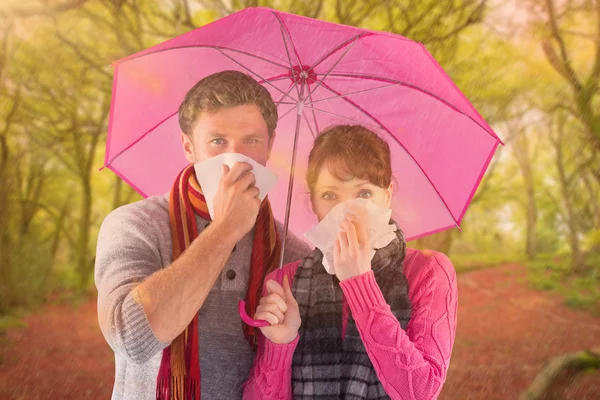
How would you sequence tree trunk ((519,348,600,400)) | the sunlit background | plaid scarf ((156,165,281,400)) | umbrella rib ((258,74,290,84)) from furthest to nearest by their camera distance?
the sunlit background < tree trunk ((519,348,600,400)) < umbrella rib ((258,74,290,84)) < plaid scarf ((156,165,281,400))

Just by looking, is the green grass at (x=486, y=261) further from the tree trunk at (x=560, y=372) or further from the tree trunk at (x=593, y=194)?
the tree trunk at (x=560, y=372)

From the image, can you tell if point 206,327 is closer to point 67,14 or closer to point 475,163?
point 475,163

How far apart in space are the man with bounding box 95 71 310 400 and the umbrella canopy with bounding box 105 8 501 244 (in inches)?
7.4

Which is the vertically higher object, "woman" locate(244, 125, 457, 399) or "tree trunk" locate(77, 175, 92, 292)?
"tree trunk" locate(77, 175, 92, 292)

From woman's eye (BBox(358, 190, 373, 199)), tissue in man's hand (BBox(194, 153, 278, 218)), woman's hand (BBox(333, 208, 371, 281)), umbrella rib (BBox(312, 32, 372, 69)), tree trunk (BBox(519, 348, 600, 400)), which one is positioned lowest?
tree trunk (BBox(519, 348, 600, 400))

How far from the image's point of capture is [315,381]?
6.18 ft

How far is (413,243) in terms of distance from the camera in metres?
6.11

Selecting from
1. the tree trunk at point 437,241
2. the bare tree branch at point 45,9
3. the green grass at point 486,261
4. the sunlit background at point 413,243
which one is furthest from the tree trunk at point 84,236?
the green grass at point 486,261

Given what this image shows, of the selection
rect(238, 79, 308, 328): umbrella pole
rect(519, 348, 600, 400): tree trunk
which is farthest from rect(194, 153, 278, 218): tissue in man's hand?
rect(519, 348, 600, 400): tree trunk

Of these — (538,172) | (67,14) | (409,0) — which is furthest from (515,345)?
(67,14)

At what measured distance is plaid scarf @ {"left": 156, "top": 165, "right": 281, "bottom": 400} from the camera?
1.87 m

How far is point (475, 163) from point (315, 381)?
104cm

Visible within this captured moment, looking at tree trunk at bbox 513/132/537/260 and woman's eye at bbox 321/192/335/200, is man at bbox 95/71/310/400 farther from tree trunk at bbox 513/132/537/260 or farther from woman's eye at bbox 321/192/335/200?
tree trunk at bbox 513/132/537/260

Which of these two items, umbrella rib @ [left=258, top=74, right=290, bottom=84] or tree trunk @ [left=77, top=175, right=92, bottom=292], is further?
tree trunk @ [left=77, top=175, right=92, bottom=292]
